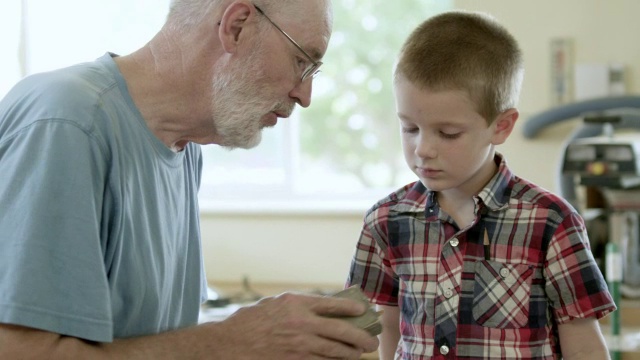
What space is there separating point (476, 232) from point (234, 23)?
553 millimetres

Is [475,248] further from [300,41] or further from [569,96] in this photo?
[569,96]

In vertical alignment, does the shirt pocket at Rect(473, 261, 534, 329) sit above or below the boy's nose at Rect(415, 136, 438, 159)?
below

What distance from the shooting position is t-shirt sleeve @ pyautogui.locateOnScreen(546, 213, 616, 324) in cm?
157

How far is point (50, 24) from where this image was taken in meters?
4.98

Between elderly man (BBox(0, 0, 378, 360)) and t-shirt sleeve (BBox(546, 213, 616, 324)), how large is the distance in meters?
0.35

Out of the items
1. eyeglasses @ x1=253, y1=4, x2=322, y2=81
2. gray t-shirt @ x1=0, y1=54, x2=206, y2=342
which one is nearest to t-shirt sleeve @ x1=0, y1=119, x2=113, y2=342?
gray t-shirt @ x1=0, y1=54, x2=206, y2=342

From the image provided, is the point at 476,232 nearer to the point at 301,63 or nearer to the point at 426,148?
the point at 426,148

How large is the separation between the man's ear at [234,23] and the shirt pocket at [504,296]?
0.59 meters

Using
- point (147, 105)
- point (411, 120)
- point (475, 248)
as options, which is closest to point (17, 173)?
point (147, 105)

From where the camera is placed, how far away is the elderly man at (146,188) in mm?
1318

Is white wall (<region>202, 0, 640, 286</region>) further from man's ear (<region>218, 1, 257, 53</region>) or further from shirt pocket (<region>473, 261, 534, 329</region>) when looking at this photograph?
man's ear (<region>218, 1, 257, 53</region>)

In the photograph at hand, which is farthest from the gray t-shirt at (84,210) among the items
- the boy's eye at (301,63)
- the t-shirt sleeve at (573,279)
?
the t-shirt sleeve at (573,279)

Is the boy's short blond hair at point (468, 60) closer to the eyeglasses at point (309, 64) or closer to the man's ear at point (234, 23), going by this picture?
the eyeglasses at point (309, 64)

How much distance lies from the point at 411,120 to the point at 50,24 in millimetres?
3779
